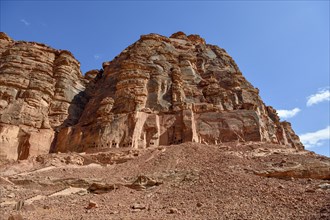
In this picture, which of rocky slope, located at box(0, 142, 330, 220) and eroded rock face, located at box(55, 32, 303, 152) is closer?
rocky slope, located at box(0, 142, 330, 220)

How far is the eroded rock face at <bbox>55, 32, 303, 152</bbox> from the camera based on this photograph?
2881 cm

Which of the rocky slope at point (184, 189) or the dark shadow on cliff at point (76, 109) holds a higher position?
the dark shadow on cliff at point (76, 109)

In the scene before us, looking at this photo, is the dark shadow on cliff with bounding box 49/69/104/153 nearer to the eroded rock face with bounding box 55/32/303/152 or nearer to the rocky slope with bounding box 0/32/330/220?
the rocky slope with bounding box 0/32/330/220

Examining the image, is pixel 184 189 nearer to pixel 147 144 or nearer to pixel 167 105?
pixel 147 144

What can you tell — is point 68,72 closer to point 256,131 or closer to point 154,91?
point 154,91

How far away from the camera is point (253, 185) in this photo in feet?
42.0

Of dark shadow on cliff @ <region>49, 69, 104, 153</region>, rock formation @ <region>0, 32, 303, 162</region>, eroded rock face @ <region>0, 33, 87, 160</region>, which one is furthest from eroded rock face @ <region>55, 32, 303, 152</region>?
eroded rock face @ <region>0, 33, 87, 160</region>

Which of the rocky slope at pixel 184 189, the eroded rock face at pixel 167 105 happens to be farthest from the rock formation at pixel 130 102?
the rocky slope at pixel 184 189

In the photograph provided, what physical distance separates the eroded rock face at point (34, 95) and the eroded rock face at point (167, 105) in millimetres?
2955

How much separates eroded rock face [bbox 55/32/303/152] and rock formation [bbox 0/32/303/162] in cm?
10

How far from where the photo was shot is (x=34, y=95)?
35375 mm

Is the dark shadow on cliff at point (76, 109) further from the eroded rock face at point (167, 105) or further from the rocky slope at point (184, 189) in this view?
the rocky slope at point (184, 189)

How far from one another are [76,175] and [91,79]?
3223 centimetres

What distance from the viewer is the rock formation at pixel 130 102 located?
95.6 feet
